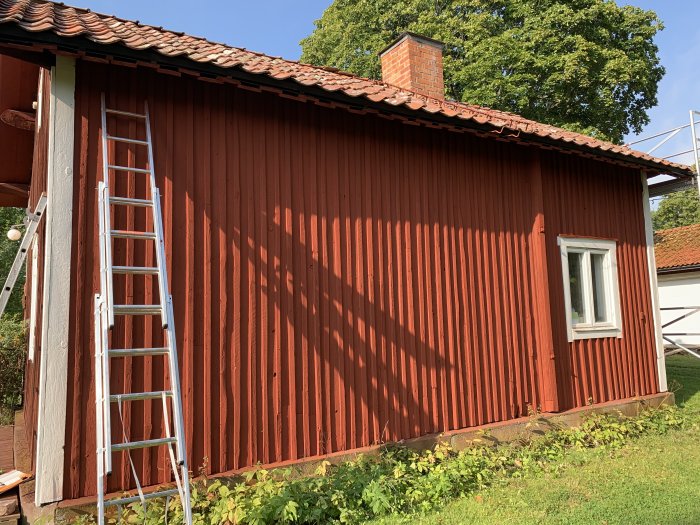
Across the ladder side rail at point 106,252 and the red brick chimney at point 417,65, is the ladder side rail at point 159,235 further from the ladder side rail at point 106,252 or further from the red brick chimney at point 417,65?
the red brick chimney at point 417,65

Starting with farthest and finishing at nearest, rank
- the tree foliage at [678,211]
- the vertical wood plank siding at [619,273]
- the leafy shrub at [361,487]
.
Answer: the tree foliage at [678,211] → the vertical wood plank siding at [619,273] → the leafy shrub at [361,487]

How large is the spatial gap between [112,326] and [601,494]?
4.37 m

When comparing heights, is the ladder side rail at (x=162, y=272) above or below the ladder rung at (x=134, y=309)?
above

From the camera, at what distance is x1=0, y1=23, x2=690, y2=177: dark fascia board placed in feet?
12.9

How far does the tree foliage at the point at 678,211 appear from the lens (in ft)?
132

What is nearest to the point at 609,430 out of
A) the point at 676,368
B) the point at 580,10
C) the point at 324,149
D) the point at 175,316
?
the point at 324,149

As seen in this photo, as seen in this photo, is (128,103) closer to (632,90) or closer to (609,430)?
(609,430)

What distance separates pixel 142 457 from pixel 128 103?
3.02 m

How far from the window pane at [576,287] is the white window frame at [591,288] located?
0.06 meters

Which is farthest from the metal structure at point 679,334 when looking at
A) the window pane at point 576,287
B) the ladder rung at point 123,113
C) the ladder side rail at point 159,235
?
the ladder rung at point 123,113

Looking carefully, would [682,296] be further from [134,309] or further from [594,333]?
[134,309]

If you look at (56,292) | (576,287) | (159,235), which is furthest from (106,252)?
(576,287)

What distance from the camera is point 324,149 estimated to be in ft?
18.5

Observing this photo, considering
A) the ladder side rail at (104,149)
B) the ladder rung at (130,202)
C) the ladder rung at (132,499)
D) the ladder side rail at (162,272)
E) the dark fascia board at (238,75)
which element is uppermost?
the dark fascia board at (238,75)
